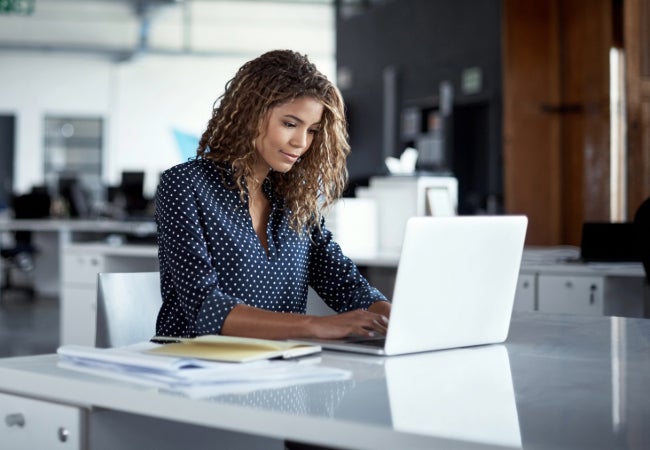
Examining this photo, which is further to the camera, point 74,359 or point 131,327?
point 131,327

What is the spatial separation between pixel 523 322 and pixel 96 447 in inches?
41.2

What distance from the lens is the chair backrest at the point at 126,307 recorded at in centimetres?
205

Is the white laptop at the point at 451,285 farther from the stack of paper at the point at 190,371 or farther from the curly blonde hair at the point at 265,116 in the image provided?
the curly blonde hair at the point at 265,116

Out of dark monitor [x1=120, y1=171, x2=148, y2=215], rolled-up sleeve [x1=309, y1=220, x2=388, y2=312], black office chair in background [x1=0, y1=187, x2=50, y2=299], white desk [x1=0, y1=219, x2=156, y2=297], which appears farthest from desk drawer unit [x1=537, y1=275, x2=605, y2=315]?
black office chair in background [x1=0, y1=187, x2=50, y2=299]

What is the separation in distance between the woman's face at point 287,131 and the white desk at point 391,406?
58 centimetres

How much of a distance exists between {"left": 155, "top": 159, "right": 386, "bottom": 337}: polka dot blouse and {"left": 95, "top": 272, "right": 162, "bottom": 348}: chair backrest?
15cm

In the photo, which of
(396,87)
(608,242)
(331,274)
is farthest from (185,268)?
(396,87)

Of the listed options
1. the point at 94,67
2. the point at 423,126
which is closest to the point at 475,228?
the point at 423,126

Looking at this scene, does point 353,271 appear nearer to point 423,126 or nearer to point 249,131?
point 249,131

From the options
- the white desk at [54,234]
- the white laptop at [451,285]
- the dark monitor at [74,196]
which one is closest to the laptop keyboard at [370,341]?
the white laptop at [451,285]

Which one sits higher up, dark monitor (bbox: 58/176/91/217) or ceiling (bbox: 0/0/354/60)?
ceiling (bbox: 0/0/354/60)

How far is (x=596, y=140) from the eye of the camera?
7.19m

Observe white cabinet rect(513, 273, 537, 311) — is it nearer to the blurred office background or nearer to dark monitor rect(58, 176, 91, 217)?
the blurred office background

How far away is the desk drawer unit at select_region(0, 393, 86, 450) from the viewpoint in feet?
3.94
